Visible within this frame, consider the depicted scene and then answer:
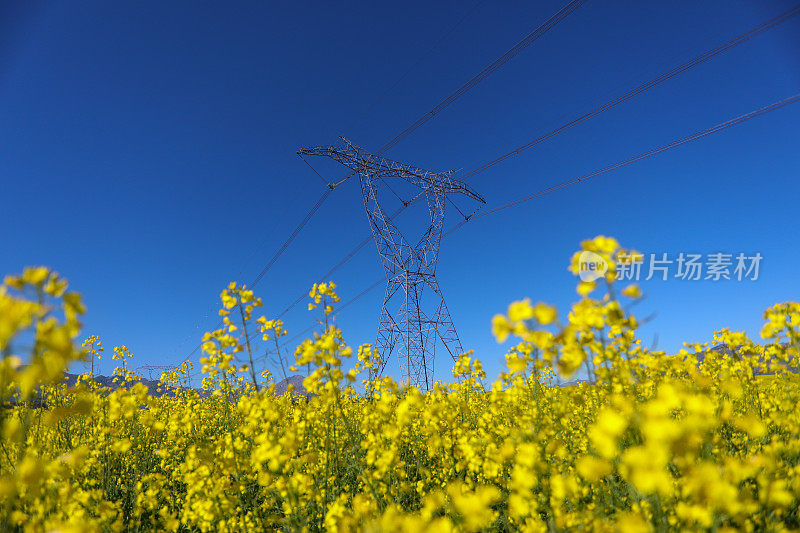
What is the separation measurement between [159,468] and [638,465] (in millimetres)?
7169

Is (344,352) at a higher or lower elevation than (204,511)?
higher

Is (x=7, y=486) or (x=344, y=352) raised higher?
(x=344, y=352)

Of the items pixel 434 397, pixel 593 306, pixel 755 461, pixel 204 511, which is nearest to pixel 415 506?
pixel 434 397

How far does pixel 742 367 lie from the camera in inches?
166

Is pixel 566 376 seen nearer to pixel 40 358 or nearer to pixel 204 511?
pixel 40 358

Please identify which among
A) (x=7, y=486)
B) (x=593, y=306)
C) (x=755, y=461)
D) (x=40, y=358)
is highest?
(x=40, y=358)

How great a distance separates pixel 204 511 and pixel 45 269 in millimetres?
2215

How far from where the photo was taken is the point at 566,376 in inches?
57.2

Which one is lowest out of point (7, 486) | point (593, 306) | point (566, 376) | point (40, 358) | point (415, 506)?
point (415, 506)

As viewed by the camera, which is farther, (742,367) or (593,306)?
(742,367)

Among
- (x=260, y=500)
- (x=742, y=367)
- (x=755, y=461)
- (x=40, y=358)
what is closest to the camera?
(x=40, y=358)

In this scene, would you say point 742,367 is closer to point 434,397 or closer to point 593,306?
point 434,397

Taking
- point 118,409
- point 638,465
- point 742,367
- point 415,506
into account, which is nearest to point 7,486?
point 638,465

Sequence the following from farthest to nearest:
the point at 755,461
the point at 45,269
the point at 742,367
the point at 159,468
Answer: the point at 159,468
the point at 742,367
the point at 755,461
the point at 45,269
